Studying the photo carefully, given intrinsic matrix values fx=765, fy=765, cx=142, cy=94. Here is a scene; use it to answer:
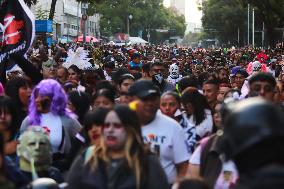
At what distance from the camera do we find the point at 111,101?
25.1 feet

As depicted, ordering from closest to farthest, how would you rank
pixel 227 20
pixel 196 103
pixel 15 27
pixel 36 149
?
pixel 36 149 < pixel 196 103 < pixel 15 27 < pixel 227 20

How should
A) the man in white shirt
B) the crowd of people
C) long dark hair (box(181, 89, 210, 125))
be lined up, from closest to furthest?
the crowd of people
the man in white shirt
long dark hair (box(181, 89, 210, 125))

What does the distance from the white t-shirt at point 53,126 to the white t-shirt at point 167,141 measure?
3.53 ft

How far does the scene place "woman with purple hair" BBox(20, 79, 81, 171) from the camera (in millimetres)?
6984

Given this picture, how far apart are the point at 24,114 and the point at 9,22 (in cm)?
491

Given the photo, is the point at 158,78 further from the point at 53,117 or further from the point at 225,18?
the point at 225,18

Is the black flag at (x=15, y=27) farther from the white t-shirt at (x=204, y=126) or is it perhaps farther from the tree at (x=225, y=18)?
the tree at (x=225, y=18)

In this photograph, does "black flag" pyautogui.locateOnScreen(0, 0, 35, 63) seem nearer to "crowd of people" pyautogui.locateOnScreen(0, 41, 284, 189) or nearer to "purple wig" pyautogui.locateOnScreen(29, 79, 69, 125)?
"crowd of people" pyautogui.locateOnScreen(0, 41, 284, 189)

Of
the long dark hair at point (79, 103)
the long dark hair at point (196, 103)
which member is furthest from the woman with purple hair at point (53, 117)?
the long dark hair at point (196, 103)

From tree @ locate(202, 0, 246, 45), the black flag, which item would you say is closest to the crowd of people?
the black flag

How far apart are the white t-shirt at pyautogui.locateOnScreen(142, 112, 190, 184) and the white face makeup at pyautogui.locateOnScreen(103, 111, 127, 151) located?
1.48 metres

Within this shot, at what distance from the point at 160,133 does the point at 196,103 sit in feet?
7.08

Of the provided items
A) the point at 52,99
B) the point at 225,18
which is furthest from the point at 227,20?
the point at 52,99

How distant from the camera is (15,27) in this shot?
40.9 ft
